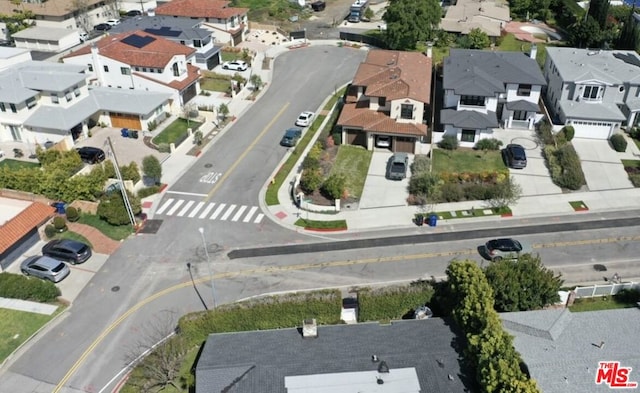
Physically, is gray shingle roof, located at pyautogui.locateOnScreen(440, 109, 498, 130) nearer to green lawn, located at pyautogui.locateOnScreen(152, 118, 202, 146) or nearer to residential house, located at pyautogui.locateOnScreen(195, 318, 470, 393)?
green lawn, located at pyautogui.locateOnScreen(152, 118, 202, 146)

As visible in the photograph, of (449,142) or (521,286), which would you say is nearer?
(521,286)

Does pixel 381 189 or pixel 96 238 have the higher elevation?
pixel 96 238

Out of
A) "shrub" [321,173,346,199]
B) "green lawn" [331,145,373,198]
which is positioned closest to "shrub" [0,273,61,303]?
"shrub" [321,173,346,199]

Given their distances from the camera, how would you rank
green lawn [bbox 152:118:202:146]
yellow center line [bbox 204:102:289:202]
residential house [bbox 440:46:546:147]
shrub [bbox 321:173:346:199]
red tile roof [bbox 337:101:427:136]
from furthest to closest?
Result: green lawn [bbox 152:118:202:146] → residential house [bbox 440:46:546:147] → red tile roof [bbox 337:101:427:136] → yellow center line [bbox 204:102:289:202] → shrub [bbox 321:173:346:199]

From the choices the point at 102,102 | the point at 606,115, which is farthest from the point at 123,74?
the point at 606,115

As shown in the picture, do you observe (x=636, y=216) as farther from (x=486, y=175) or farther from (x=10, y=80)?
(x=10, y=80)

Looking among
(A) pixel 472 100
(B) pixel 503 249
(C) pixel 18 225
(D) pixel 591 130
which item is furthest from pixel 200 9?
(B) pixel 503 249

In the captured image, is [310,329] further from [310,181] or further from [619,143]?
[619,143]
